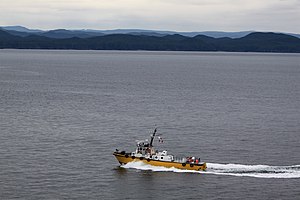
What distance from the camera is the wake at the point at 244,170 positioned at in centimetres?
8894

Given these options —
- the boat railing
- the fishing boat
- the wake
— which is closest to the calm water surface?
the wake

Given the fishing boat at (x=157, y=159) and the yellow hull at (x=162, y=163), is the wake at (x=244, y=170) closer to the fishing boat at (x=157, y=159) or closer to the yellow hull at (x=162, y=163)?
the yellow hull at (x=162, y=163)

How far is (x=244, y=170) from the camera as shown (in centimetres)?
9106

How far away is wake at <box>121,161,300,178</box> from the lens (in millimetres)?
88938

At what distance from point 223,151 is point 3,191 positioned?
133 feet

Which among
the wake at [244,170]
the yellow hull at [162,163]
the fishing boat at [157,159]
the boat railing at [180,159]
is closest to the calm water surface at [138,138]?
the wake at [244,170]

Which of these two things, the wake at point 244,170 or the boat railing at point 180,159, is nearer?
the wake at point 244,170

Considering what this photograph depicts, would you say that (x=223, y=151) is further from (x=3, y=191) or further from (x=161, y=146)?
(x=3, y=191)

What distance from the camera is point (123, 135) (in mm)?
117250

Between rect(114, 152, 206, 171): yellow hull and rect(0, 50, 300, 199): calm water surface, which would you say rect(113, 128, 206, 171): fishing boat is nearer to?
rect(114, 152, 206, 171): yellow hull

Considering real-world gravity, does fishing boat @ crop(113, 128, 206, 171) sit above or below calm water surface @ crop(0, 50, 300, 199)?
above

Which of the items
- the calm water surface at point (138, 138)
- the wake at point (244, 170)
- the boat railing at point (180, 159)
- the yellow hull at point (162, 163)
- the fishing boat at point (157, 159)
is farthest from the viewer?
the boat railing at point (180, 159)

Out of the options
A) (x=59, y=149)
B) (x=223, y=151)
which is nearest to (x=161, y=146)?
(x=223, y=151)

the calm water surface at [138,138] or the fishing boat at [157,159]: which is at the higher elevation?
the fishing boat at [157,159]
